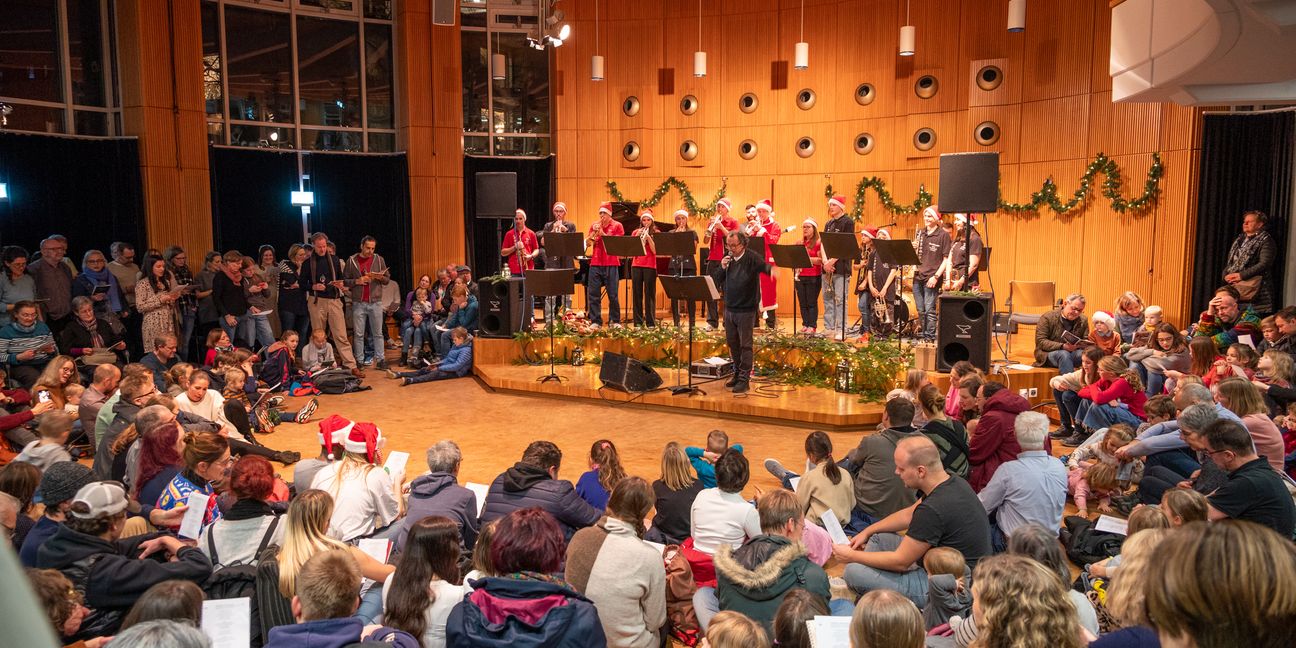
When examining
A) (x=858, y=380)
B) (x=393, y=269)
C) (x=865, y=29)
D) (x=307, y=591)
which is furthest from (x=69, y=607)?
(x=865, y=29)

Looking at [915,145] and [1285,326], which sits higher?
[915,145]

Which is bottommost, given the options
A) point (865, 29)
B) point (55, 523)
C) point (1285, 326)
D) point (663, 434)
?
point (663, 434)

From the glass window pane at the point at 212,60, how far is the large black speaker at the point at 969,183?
32.8ft

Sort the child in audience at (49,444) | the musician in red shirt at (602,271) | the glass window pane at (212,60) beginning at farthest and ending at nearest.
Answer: the glass window pane at (212,60) < the musician in red shirt at (602,271) < the child in audience at (49,444)

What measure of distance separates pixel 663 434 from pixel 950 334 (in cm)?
276

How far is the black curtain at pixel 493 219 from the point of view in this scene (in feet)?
49.3

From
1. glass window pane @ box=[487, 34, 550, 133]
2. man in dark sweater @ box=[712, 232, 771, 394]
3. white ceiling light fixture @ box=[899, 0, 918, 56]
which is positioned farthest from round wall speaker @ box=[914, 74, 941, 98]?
glass window pane @ box=[487, 34, 550, 133]

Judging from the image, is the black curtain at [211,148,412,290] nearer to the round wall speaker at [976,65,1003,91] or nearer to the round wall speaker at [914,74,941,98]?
the round wall speaker at [914,74,941,98]

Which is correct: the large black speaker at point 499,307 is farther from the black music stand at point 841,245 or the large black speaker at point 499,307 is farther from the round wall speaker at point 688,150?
the round wall speaker at point 688,150

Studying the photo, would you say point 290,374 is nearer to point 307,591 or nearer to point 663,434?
point 663,434

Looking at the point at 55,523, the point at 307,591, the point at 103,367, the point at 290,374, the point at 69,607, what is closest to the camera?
the point at 307,591

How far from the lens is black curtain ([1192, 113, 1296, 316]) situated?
9.80 m

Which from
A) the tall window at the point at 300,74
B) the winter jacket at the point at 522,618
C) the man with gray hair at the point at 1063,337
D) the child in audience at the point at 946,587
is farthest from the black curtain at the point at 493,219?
the winter jacket at the point at 522,618

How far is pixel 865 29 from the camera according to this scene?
44.8 feet
